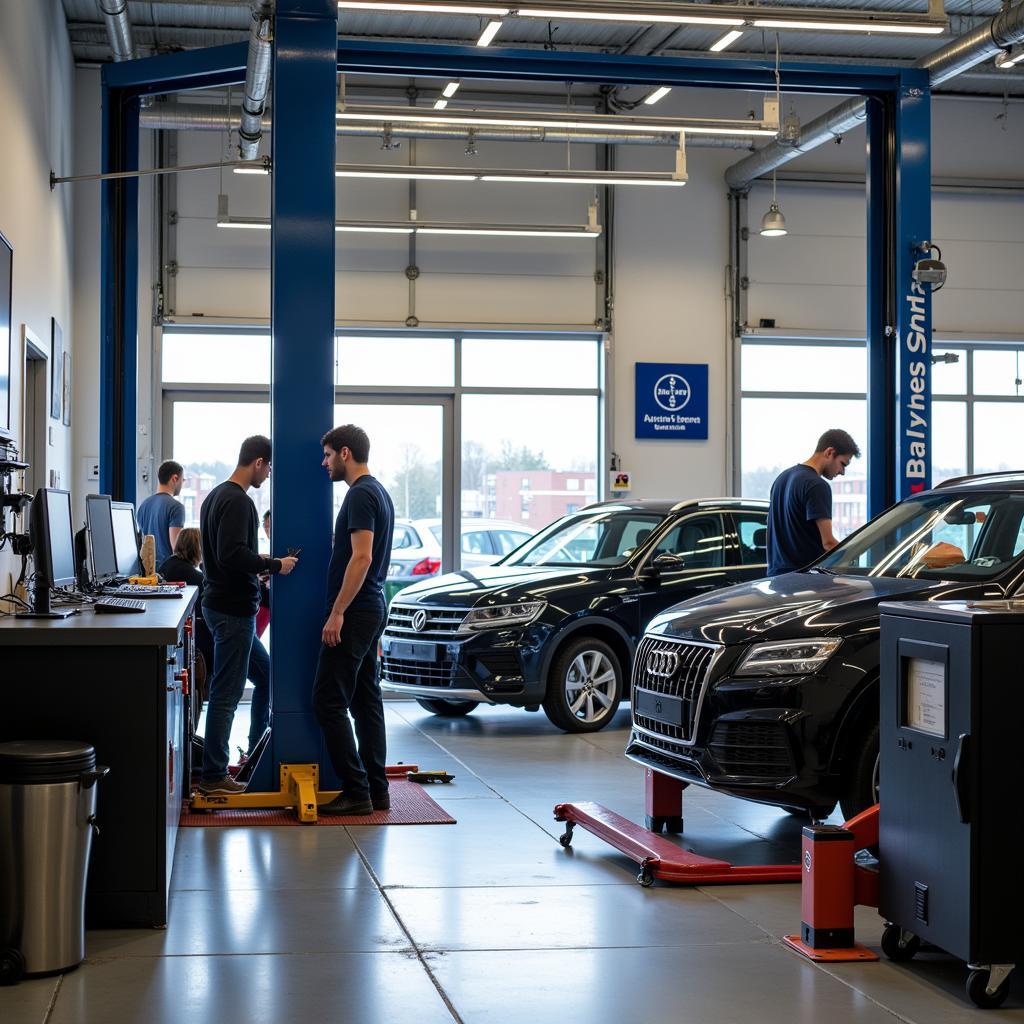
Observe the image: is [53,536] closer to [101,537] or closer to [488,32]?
[101,537]

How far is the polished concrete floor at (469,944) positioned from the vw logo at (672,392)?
8743mm

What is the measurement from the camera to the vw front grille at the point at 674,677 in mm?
5836

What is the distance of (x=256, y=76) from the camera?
1033cm

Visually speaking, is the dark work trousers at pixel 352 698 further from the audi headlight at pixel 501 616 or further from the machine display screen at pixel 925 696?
the machine display screen at pixel 925 696

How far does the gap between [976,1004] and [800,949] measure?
0.69 metres

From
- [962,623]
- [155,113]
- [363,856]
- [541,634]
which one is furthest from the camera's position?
[155,113]

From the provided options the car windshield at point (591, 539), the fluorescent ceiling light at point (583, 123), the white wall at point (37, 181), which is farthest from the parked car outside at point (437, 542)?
the fluorescent ceiling light at point (583, 123)

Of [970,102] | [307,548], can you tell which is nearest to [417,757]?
[307,548]

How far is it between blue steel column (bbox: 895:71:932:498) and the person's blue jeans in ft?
17.6

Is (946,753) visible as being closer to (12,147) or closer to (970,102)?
(12,147)

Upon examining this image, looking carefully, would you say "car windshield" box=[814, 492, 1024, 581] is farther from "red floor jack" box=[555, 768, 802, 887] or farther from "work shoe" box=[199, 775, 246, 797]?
"work shoe" box=[199, 775, 246, 797]

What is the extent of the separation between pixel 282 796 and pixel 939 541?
3456mm

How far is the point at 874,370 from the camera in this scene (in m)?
10.7

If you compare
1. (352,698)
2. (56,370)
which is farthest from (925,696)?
(56,370)
